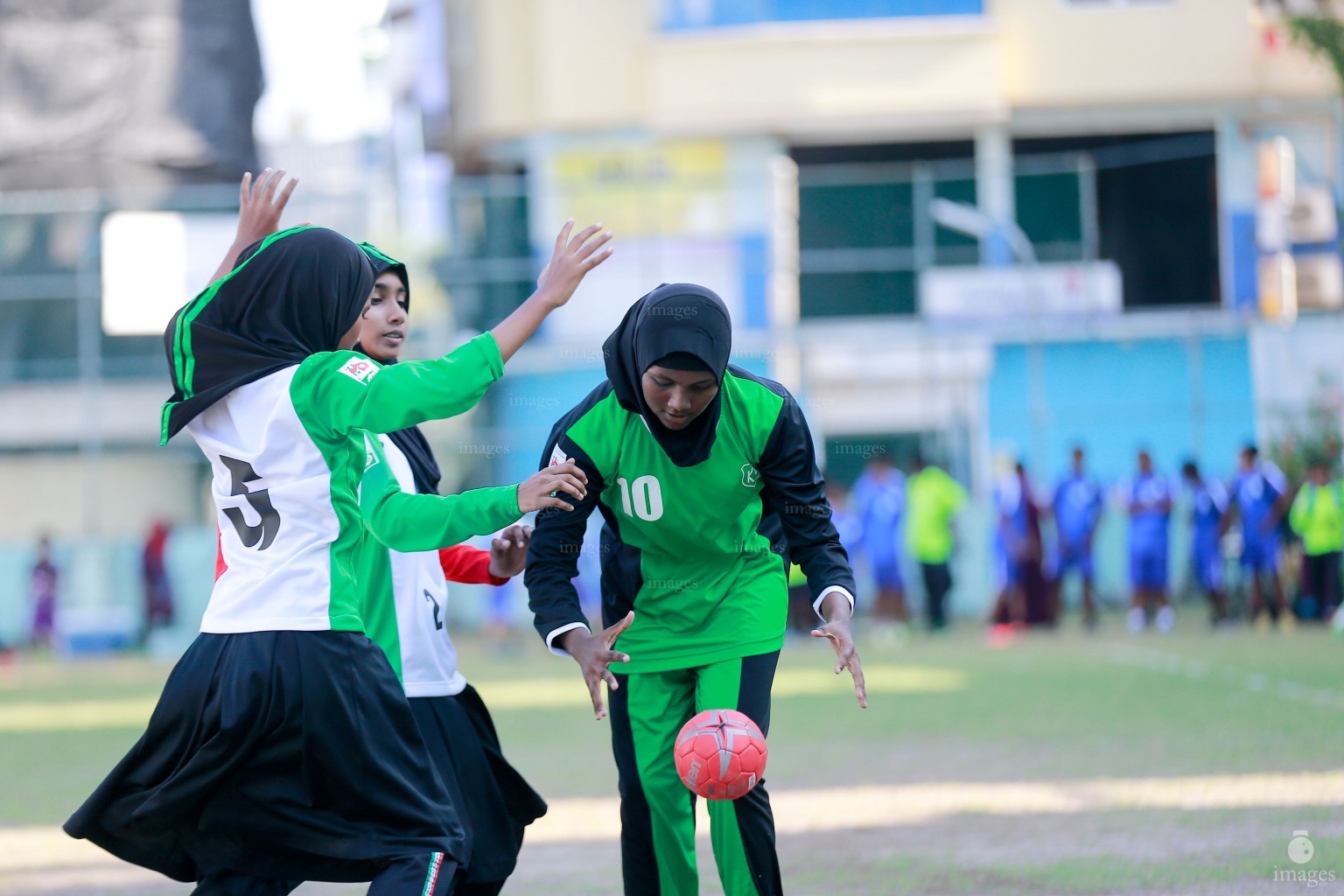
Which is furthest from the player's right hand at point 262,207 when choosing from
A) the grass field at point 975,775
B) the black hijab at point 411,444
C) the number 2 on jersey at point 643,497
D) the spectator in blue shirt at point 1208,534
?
the spectator in blue shirt at point 1208,534

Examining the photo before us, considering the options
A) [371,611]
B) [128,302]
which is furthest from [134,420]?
[371,611]

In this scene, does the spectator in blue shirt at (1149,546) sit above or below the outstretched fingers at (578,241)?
below

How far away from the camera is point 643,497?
16.7ft

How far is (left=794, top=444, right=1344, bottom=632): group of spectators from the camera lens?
20.0 m

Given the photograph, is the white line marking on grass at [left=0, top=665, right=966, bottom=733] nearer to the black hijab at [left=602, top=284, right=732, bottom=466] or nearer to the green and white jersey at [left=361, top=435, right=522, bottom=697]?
the green and white jersey at [left=361, top=435, right=522, bottom=697]

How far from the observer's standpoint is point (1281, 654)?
16.0 meters

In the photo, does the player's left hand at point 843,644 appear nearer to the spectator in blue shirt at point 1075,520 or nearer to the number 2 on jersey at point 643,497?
the number 2 on jersey at point 643,497

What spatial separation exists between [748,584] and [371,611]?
1094 millimetres

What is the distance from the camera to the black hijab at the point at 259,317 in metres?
4.18

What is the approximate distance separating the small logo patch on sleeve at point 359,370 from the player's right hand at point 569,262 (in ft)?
1.49

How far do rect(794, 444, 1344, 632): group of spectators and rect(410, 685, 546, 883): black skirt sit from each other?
15.3 meters

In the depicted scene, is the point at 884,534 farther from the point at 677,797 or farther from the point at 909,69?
the point at 677,797

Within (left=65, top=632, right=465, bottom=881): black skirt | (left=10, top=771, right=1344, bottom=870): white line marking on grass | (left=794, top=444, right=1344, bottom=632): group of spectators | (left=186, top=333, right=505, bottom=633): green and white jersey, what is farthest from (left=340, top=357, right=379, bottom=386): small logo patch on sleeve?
(left=794, top=444, right=1344, bottom=632): group of spectators

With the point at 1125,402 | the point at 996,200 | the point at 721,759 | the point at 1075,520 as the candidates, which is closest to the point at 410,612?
the point at 721,759
